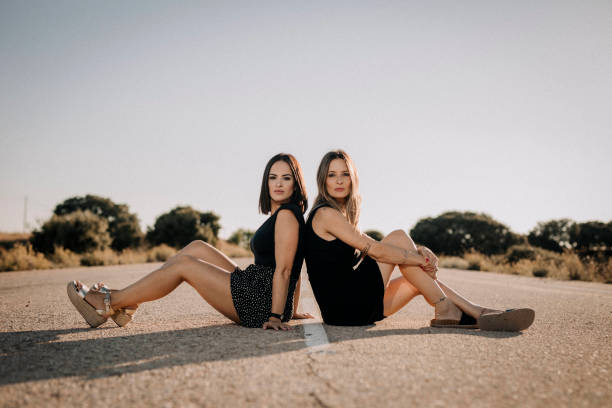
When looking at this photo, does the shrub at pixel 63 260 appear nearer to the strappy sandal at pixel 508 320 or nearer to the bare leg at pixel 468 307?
the bare leg at pixel 468 307

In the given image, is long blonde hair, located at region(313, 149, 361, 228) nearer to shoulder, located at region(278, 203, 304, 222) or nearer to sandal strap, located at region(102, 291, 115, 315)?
shoulder, located at region(278, 203, 304, 222)

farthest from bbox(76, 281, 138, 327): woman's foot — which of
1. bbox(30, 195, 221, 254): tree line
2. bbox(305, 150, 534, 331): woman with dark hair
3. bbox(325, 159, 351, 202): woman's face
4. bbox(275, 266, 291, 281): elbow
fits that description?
bbox(30, 195, 221, 254): tree line

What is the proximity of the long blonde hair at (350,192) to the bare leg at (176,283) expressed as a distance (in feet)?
4.08

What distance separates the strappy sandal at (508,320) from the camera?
3.38 meters

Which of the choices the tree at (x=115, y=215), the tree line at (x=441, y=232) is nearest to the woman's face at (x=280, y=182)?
the tree line at (x=441, y=232)

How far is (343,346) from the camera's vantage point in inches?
104

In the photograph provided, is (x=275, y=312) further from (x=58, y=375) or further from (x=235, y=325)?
(x=58, y=375)

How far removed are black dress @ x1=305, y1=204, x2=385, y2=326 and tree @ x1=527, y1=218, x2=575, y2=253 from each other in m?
50.9

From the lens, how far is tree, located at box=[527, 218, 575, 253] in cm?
4553

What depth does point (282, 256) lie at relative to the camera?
3.39m

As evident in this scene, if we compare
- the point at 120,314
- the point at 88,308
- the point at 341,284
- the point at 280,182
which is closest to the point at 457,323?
the point at 341,284

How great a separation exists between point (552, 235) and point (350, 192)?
174 feet

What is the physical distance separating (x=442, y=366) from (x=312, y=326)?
1.52 m

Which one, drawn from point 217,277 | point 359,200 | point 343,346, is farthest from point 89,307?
point 359,200
